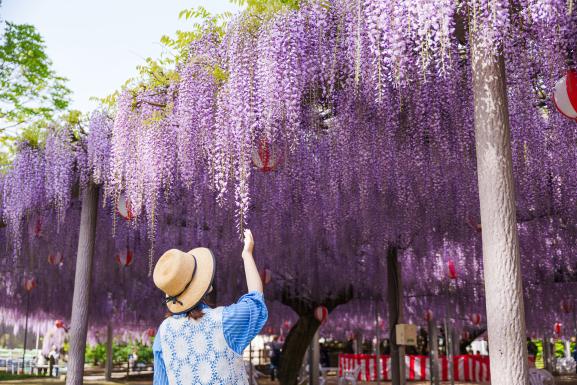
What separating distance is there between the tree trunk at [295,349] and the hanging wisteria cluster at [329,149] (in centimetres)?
228

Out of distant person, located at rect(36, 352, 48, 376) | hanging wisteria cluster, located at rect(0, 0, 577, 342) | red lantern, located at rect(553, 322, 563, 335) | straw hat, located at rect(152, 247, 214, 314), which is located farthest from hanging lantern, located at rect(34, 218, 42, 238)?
distant person, located at rect(36, 352, 48, 376)

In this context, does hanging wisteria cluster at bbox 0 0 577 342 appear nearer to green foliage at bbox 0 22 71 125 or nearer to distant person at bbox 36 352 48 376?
green foliage at bbox 0 22 71 125

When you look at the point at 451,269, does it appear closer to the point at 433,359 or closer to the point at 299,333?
the point at 433,359

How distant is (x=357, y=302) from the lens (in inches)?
542

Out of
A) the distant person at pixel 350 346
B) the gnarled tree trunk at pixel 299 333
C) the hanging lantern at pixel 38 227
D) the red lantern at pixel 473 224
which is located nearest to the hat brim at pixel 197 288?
the red lantern at pixel 473 224

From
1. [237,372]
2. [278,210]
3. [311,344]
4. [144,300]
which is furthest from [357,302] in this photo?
[237,372]

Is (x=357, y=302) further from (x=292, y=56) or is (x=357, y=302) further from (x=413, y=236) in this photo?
(x=292, y=56)

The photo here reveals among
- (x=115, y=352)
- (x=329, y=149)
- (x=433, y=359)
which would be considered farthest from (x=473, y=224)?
(x=115, y=352)

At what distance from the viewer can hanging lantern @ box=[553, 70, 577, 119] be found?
3883mm

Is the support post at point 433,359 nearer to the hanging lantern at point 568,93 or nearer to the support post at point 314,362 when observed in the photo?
the support post at point 314,362

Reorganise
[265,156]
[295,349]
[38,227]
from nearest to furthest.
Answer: [265,156], [38,227], [295,349]

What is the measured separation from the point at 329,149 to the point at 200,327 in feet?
11.7

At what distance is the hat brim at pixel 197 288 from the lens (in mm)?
2549

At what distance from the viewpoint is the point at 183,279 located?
257cm
